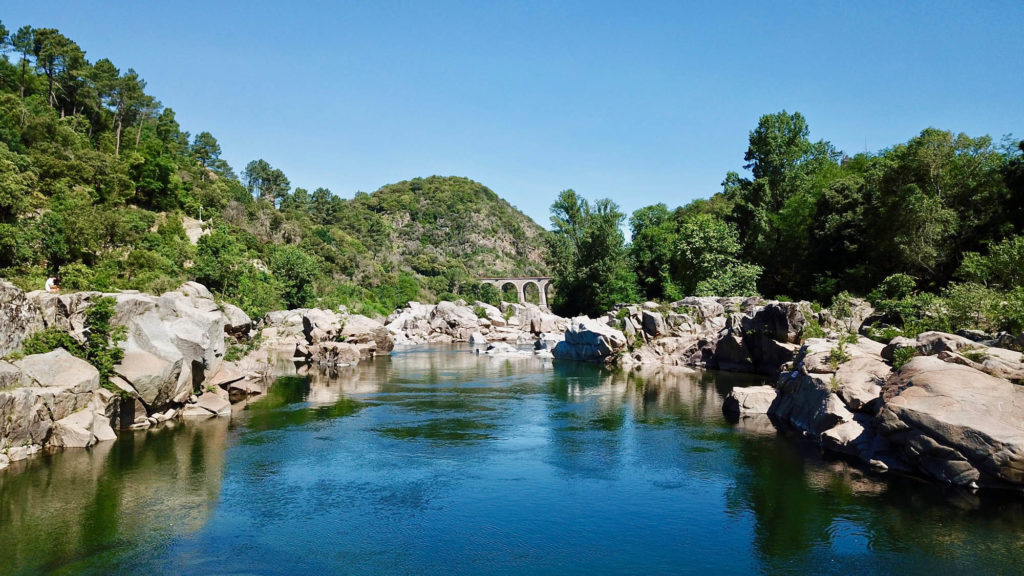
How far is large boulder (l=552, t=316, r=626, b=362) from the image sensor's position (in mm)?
54406

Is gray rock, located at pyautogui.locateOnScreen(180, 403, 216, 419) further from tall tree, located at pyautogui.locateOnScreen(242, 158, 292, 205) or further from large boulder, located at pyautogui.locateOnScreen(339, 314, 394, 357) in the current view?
tall tree, located at pyautogui.locateOnScreen(242, 158, 292, 205)

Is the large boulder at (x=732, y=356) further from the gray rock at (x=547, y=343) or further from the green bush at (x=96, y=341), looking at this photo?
the green bush at (x=96, y=341)

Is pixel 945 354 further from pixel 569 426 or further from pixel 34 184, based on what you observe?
pixel 34 184

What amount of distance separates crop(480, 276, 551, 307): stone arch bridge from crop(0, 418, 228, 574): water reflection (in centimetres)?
9466

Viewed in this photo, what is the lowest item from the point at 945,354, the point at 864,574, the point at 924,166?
the point at 864,574

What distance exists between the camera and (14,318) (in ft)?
73.5

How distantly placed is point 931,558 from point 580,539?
8.08 m

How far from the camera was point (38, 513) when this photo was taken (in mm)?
16359

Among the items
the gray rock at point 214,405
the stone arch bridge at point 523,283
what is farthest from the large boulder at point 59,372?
the stone arch bridge at point 523,283

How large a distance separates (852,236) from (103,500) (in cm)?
5327

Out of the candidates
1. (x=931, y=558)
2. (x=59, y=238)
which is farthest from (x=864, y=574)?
(x=59, y=238)

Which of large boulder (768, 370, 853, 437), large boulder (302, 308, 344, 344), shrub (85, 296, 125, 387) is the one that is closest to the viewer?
large boulder (768, 370, 853, 437)

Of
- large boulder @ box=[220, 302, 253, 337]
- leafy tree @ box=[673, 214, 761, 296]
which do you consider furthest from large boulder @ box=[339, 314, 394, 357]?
leafy tree @ box=[673, 214, 761, 296]

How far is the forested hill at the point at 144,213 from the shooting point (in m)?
44.7
